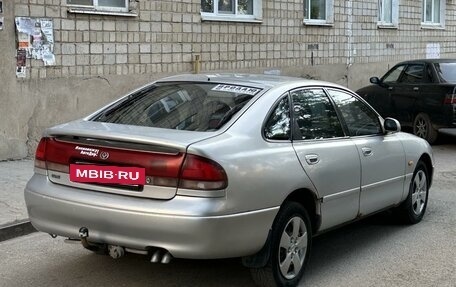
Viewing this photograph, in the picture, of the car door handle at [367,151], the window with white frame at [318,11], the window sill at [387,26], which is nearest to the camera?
the car door handle at [367,151]

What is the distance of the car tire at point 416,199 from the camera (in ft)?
19.7

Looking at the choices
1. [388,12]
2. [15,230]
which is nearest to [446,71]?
[388,12]

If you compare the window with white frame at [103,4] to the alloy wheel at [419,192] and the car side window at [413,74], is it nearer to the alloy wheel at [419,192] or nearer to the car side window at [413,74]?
the alloy wheel at [419,192]

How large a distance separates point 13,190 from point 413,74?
27.7ft

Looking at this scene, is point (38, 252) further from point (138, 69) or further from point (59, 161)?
point (138, 69)

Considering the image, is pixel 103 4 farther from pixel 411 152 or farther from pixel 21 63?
pixel 411 152

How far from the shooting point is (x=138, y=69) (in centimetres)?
1018

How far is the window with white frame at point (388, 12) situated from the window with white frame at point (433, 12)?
225 cm

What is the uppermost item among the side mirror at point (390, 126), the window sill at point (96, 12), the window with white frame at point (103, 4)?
the window with white frame at point (103, 4)

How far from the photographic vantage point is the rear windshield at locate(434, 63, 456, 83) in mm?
11492

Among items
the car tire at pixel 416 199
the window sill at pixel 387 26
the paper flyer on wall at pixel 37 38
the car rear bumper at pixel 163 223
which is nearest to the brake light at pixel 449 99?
the car tire at pixel 416 199

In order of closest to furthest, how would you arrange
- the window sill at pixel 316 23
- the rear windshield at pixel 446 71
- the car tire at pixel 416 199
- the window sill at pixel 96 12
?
the car tire at pixel 416 199 → the window sill at pixel 96 12 → the rear windshield at pixel 446 71 → the window sill at pixel 316 23

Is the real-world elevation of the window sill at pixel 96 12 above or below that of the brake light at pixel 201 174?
above

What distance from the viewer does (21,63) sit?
335 inches
